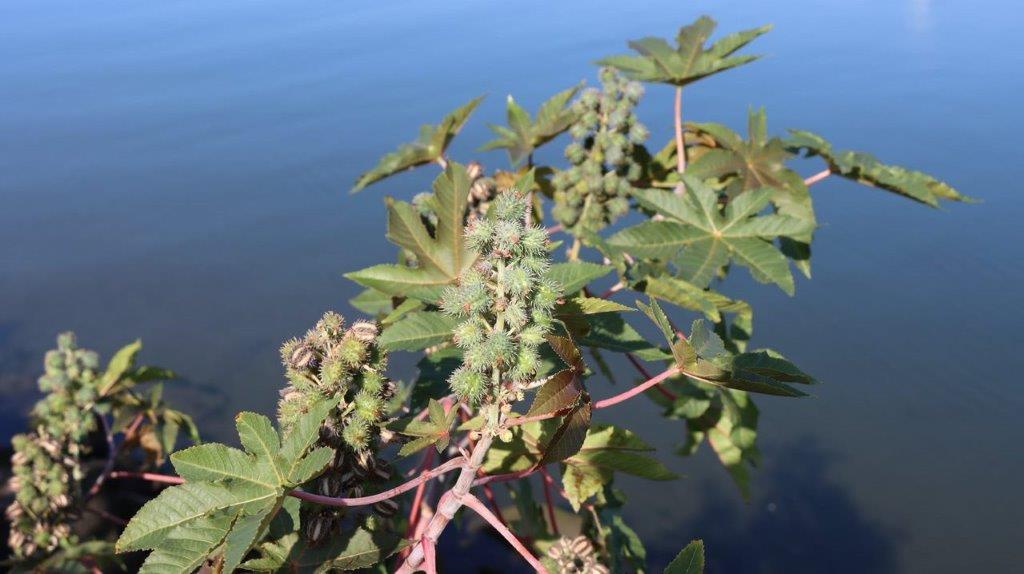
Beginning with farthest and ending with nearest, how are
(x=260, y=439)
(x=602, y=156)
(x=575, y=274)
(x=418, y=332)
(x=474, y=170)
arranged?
(x=602, y=156)
(x=474, y=170)
(x=575, y=274)
(x=418, y=332)
(x=260, y=439)

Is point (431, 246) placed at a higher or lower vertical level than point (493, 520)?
higher

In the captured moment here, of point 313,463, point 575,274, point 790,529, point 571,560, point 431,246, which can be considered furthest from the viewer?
point 790,529

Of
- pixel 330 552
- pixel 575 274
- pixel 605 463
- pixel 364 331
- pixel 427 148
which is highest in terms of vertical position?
pixel 427 148

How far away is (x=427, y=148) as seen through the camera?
2910 mm

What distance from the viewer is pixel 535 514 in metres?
2.92

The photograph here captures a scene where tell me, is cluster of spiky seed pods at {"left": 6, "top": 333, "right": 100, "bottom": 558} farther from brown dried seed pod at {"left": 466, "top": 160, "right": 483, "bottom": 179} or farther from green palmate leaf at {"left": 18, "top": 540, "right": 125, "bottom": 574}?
brown dried seed pod at {"left": 466, "top": 160, "right": 483, "bottom": 179}

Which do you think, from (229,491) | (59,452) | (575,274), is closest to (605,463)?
(575,274)

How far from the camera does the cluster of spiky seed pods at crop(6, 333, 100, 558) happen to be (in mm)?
2627

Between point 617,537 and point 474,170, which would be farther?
point 617,537

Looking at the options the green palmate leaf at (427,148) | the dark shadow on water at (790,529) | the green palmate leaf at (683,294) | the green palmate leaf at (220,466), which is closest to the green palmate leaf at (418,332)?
the green palmate leaf at (220,466)

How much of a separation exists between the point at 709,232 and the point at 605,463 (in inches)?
37.8

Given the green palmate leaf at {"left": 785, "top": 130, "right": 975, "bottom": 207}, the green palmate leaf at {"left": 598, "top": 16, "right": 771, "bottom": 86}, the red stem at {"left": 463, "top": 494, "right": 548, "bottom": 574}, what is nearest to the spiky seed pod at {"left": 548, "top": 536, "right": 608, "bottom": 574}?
the red stem at {"left": 463, "top": 494, "right": 548, "bottom": 574}

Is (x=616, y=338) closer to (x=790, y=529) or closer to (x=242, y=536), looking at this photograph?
(x=242, y=536)

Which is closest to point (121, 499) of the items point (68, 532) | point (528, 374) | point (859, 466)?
point (68, 532)
